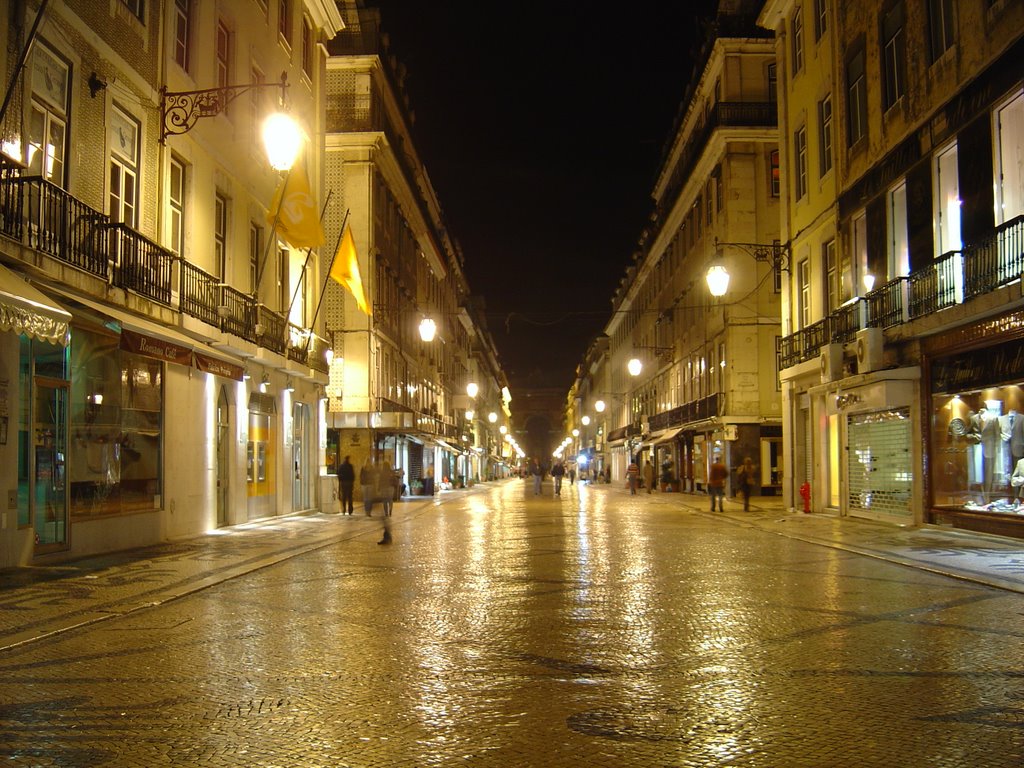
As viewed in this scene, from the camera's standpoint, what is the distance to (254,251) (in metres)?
24.7

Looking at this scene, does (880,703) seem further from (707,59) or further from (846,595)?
(707,59)

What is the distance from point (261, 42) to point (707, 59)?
76.5ft

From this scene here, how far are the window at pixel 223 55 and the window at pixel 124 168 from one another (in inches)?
192

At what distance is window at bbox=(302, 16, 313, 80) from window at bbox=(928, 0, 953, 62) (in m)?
17.4

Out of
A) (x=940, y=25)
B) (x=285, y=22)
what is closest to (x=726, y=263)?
(x=285, y=22)

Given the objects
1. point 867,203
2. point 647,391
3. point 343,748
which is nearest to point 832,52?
point 867,203

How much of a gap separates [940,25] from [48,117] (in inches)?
622

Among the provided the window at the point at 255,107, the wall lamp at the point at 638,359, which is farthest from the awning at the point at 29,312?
the wall lamp at the point at 638,359

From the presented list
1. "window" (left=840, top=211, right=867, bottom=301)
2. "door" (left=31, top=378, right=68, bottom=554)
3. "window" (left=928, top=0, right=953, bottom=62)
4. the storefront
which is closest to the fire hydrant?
"window" (left=840, top=211, right=867, bottom=301)

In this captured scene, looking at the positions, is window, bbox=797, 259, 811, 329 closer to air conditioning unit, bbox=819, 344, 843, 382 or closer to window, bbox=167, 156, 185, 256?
air conditioning unit, bbox=819, 344, 843, 382

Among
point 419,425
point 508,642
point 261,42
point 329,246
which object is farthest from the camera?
point 419,425

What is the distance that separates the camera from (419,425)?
44.3 meters

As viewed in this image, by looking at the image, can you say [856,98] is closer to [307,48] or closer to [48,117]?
[307,48]

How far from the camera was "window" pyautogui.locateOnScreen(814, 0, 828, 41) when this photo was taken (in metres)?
26.2
